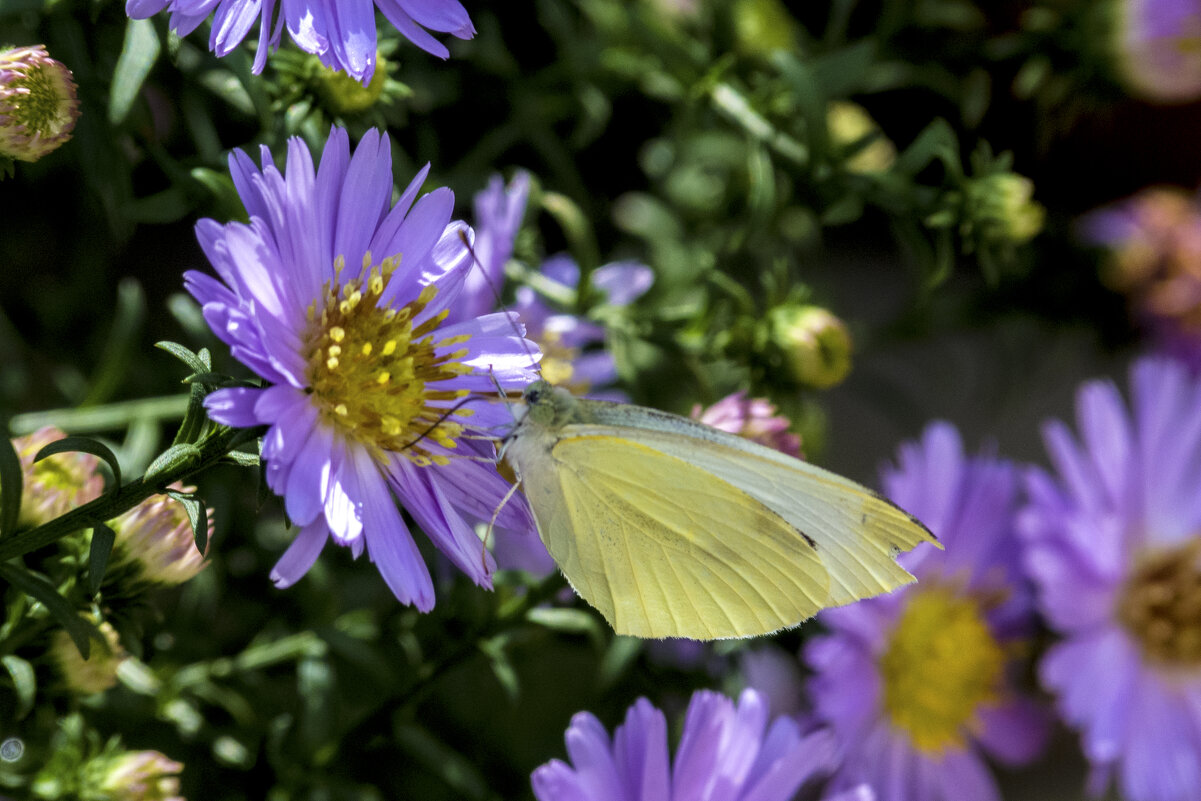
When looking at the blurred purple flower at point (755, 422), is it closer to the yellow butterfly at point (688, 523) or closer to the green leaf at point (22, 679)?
the yellow butterfly at point (688, 523)

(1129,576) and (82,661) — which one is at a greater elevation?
(82,661)

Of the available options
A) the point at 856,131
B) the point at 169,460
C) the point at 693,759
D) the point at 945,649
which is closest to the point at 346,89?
the point at 169,460

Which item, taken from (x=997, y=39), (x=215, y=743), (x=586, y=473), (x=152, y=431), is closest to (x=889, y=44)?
(x=997, y=39)

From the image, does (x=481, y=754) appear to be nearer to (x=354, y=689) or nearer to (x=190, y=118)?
(x=354, y=689)

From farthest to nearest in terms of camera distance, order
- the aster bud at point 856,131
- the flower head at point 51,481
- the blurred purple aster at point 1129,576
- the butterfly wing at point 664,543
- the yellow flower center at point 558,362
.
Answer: the aster bud at point 856,131, the blurred purple aster at point 1129,576, the yellow flower center at point 558,362, the butterfly wing at point 664,543, the flower head at point 51,481

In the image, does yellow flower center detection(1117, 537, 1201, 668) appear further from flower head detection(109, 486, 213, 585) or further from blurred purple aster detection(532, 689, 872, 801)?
flower head detection(109, 486, 213, 585)

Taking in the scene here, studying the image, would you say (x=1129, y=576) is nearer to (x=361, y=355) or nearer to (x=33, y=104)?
(x=361, y=355)

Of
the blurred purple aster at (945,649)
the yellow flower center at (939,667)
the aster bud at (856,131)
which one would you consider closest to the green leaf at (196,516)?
the blurred purple aster at (945,649)
